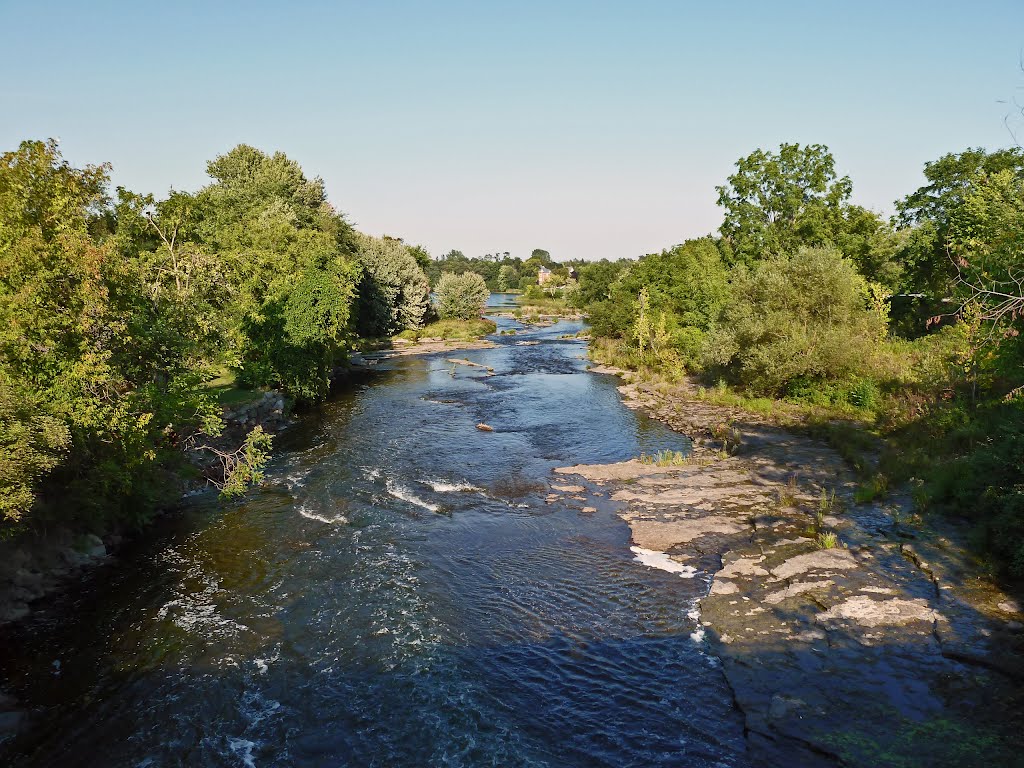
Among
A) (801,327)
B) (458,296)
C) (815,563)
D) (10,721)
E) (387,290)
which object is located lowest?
(10,721)

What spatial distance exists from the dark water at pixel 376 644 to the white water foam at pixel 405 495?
84 millimetres

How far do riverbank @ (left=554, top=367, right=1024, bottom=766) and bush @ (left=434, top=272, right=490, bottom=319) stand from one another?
70.3 metres

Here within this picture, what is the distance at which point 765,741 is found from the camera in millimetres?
11328

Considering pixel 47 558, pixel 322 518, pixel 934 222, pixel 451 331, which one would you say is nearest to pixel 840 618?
pixel 322 518

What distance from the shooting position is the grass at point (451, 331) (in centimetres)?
7906

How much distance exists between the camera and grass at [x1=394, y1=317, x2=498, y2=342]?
7906 cm

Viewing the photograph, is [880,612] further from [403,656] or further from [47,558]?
[47,558]

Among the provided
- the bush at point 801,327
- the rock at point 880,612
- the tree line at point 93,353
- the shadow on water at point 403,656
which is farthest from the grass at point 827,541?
the tree line at point 93,353

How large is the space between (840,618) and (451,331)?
70501 mm

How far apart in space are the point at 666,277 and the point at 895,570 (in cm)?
5296

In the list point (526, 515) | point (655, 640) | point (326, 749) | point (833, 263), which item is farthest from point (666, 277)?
point (326, 749)

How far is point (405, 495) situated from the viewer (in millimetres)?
24672

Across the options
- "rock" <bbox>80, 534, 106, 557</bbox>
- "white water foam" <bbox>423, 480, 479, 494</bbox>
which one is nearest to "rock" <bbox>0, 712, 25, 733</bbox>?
"rock" <bbox>80, 534, 106, 557</bbox>

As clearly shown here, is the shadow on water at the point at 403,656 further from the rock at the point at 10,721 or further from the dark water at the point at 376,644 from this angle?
the rock at the point at 10,721
